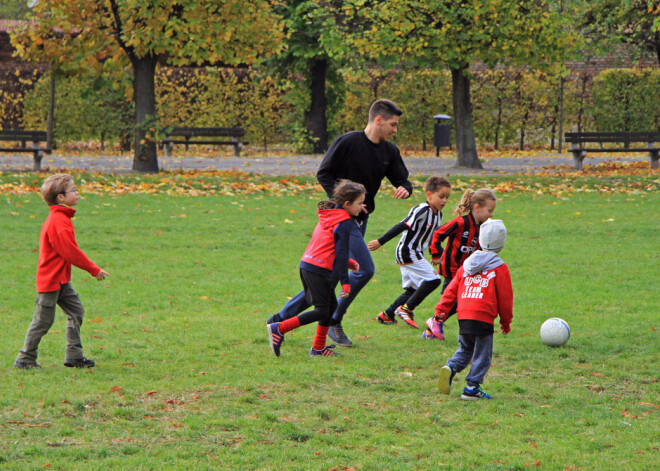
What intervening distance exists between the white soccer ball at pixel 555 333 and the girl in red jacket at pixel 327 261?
1616 mm

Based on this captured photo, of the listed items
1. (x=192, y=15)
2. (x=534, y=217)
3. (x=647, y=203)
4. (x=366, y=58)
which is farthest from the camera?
(x=366, y=58)

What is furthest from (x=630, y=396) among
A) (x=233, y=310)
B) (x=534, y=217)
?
(x=534, y=217)

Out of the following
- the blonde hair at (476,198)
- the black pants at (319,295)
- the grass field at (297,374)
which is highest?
the blonde hair at (476,198)

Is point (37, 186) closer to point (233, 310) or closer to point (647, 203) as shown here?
point (233, 310)

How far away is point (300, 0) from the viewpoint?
75.5ft

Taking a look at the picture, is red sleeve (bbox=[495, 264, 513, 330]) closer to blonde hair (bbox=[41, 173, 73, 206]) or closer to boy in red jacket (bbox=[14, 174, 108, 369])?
boy in red jacket (bbox=[14, 174, 108, 369])

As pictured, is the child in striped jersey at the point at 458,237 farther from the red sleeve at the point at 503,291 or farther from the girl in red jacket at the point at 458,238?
the red sleeve at the point at 503,291

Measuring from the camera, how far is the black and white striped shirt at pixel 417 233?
22.3 feet

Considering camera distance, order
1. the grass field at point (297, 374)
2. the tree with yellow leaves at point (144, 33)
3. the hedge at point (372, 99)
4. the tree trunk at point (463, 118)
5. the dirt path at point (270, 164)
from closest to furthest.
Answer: the grass field at point (297, 374) → the tree with yellow leaves at point (144, 33) → the tree trunk at point (463, 118) → the dirt path at point (270, 164) → the hedge at point (372, 99)

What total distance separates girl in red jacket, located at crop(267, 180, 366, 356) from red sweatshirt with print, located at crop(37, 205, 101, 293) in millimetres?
1457

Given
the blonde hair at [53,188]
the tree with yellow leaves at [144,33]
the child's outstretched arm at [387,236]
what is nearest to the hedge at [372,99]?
the tree with yellow leaves at [144,33]

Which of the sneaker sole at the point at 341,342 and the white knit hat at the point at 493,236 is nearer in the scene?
the white knit hat at the point at 493,236

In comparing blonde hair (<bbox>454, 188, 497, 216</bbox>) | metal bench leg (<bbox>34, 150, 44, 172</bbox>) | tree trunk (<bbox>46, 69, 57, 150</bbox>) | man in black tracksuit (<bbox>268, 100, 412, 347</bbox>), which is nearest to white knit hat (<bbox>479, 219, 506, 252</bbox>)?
blonde hair (<bbox>454, 188, 497, 216</bbox>)

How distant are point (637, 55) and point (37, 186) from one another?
57.2ft
